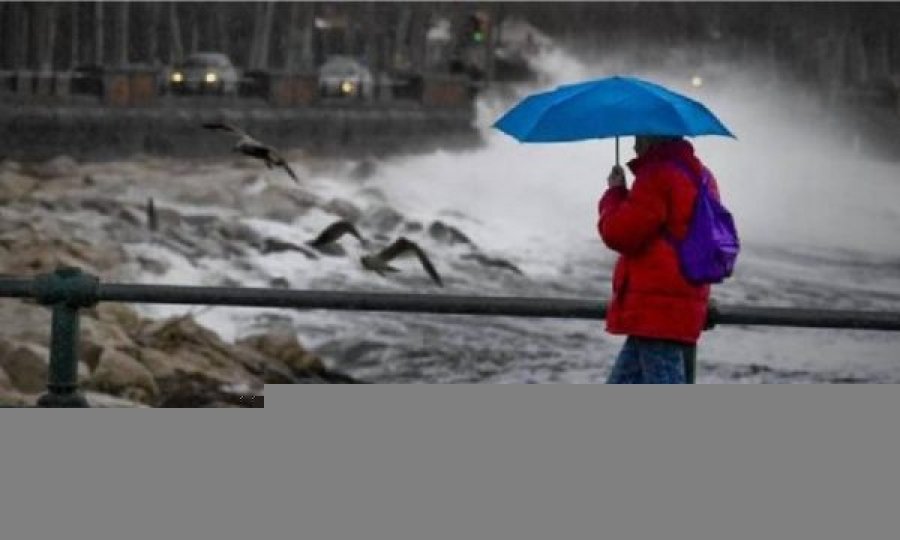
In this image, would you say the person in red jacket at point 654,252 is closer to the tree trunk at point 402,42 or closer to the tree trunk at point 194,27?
the tree trunk at point 402,42

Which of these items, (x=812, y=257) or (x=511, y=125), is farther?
(x=812, y=257)

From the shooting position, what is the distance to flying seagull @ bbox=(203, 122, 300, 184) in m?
8.49

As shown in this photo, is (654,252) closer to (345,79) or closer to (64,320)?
(64,320)

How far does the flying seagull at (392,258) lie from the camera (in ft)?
28.0

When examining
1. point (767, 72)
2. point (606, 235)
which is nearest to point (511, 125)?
point (606, 235)

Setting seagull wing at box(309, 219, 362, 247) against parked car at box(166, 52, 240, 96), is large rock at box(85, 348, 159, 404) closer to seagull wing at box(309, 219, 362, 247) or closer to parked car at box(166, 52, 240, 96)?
seagull wing at box(309, 219, 362, 247)

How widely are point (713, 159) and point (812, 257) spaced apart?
0.63 meters

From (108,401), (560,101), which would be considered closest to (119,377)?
(108,401)

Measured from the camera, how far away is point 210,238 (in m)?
8.50

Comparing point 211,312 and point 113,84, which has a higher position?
point 113,84

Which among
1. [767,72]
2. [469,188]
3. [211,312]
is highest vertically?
[767,72]

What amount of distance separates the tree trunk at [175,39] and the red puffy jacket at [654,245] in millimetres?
3111

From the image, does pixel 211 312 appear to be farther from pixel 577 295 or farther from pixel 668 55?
pixel 668 55

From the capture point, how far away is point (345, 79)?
28.9 feet
